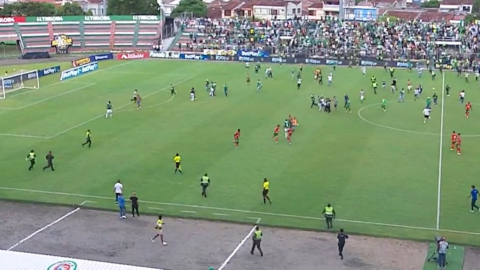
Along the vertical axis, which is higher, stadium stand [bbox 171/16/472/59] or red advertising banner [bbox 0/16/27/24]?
red advertising banner [bbox 0/16/27/24]

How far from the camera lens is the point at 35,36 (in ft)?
330

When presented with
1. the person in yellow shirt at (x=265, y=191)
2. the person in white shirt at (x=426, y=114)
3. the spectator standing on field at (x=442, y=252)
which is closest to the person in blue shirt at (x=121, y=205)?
the person in yellow shirt at (x=265, y=191)

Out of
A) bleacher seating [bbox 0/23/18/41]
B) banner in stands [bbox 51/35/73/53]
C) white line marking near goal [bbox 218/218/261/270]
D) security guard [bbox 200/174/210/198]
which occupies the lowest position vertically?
white line marking near goal [bbox 218/218/261/270]

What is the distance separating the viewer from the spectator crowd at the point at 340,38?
8775cm

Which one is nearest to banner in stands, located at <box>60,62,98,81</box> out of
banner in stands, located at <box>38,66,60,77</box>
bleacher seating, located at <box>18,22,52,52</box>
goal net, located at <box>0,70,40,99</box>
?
banner in stands, located at <box>38,66,60,77</box>

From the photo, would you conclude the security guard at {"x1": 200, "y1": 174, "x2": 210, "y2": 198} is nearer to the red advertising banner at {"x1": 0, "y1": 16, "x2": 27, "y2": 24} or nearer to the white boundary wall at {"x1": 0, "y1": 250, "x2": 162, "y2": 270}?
the white boundary wall at {"x1": 0, "y1": 250, "x2": 162, "y2": 270}

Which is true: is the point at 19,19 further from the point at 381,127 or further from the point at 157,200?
the point at 157,200

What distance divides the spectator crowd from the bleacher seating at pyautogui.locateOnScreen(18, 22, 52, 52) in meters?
20.2

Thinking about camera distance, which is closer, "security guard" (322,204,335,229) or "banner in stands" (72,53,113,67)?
"security guard" (322,204,335,229)

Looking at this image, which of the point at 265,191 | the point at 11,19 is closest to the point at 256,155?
the point at 265,191

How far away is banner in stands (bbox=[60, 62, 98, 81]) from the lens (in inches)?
2805

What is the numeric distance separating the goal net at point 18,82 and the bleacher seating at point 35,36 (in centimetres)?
3034

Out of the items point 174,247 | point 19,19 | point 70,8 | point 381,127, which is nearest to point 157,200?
point 174,247

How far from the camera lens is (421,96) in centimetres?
6166
